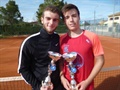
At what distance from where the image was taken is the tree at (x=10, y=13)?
3666 centimetres

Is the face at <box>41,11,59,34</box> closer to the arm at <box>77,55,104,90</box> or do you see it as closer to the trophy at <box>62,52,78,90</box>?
the trophy at <box>62,52,78,90</box>

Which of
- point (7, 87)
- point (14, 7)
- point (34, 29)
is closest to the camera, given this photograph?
point (7, 87)

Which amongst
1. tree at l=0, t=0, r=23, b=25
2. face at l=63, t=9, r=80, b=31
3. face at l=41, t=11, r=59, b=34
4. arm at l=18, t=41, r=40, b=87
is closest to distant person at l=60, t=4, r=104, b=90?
face at l=63, t=9, r=80, b=31

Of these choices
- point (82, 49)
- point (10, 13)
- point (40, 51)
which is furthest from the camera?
point (10, 13)

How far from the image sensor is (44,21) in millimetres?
2088

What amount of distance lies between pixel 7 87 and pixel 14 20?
35020 millimetres

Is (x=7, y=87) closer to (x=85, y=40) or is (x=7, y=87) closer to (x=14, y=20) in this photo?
(x=85, y=40)

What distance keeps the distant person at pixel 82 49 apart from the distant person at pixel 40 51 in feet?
0.47

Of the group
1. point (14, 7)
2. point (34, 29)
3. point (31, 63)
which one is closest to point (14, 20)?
point (14, 7)

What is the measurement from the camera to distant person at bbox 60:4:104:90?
2.02 meters

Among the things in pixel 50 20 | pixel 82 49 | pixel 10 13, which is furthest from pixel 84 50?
pixel 10 13

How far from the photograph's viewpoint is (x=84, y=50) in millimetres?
2008

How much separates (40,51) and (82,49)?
0.50 metres

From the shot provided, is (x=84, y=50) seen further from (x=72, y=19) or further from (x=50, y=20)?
(x=50, y=20)
